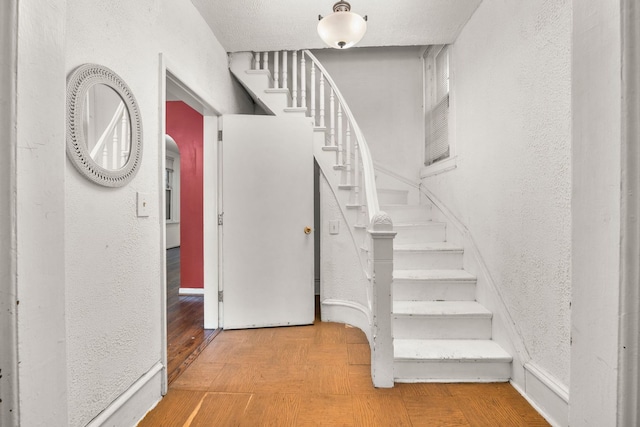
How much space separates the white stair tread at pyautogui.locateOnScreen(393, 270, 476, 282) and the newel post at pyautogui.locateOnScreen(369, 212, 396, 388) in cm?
60

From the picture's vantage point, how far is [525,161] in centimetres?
182

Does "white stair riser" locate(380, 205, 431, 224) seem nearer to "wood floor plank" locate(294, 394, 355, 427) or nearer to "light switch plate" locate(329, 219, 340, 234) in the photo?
"light switch plate" locate(329, 219, 340, 234)

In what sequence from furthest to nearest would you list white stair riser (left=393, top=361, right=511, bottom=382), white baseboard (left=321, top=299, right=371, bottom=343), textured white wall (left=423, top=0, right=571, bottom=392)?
white baseboard (left=321, top=299, right=371, bottom=343)
white stair riser (left=393, top=361, right=511, bottom=382)
textured white wall (left=423, top=0, right=571, bottom=392)

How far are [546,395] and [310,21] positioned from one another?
116 inches

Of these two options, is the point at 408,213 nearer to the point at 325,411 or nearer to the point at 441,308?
the point at 441,308

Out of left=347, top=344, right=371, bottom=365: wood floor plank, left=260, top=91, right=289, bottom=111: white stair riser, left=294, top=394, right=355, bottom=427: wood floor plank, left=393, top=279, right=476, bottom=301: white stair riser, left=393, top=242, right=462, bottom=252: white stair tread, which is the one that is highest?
left=260, top=91, right=289, bottom=111: white stair riser

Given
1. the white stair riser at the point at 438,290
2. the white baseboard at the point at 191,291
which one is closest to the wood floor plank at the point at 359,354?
the white stair riser at the point at 438,290

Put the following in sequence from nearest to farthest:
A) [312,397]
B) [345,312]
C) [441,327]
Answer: [312,397] → [441,327] → [345,312]

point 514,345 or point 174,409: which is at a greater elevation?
point 514,345

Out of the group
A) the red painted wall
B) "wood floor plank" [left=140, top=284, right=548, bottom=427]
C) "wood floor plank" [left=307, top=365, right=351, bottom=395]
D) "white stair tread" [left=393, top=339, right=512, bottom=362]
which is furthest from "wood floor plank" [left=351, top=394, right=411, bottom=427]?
the red painted wall

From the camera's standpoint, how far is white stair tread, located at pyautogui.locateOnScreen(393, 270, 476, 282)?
7.93 feet

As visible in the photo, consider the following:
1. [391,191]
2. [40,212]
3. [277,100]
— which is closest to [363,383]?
[40,212]

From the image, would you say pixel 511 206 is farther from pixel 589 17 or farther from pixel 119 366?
pixel 119 366

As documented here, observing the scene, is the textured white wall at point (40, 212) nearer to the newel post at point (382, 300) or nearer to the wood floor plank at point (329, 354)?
the newel post at point (382, 300)
